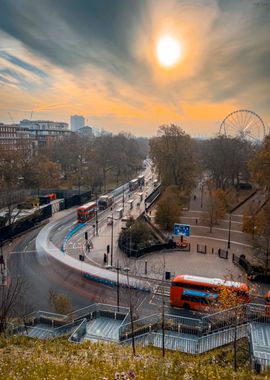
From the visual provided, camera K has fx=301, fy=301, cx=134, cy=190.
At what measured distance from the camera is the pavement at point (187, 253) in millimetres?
24844

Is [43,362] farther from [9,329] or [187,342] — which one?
[187,342]

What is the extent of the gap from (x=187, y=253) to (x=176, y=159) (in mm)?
19632

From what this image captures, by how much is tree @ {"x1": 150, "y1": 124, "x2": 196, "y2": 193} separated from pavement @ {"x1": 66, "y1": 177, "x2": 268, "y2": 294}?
6.00m

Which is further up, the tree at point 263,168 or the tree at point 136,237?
the tree at point 263,168

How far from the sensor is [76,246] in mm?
31266

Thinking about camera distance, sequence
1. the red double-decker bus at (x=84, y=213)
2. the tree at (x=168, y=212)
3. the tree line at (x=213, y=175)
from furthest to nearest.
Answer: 1. the red double-decker bus at (x=84, y=213)
2. the tree at (x=168, y=212)
3. the tree line at (x=213, y=175)

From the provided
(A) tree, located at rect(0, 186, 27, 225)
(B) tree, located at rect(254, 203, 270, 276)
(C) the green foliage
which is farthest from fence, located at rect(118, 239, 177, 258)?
(A) tree, located at rect(0, 186, 27, 225)

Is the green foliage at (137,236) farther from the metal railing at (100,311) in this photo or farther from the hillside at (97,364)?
the hillside at (97,364)

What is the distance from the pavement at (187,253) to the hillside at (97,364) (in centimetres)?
900

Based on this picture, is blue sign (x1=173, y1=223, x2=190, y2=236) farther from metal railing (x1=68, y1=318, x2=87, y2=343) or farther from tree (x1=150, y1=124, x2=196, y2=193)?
metal railing (x1=68, y1=318, x2=87, y2=343)

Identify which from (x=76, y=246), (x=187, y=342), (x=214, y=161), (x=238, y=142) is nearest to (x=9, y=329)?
(x=187, y=342)

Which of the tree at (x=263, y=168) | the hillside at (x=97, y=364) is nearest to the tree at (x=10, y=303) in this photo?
the hillside at (x=97, y=364)

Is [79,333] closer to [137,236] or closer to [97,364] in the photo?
[97,364]

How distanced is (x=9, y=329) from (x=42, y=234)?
66.6 feet
